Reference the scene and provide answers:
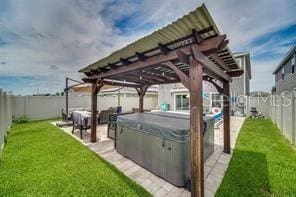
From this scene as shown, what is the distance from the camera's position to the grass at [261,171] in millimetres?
3082

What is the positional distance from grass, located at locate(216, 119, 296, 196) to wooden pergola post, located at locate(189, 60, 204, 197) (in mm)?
910

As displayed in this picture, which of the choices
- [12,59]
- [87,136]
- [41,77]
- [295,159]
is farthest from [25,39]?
[295,159]

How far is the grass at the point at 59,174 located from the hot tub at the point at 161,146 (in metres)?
0.68

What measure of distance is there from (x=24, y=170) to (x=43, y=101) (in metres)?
10.4

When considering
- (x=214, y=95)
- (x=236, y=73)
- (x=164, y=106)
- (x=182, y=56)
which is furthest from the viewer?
(x=164, y=106)

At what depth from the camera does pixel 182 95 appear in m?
16.5

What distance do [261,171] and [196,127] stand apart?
9.40ft

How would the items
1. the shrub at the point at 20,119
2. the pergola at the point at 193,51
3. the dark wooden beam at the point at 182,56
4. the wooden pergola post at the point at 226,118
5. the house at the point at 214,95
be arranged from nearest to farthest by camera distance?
1. the pergola at the point at 193,51
2. the dark wooden beam at the point at 182,56
3. the wooden pergola post at the point at 226,118
4. the shrub at the point at 20,119
5. the house at the point at 214,95

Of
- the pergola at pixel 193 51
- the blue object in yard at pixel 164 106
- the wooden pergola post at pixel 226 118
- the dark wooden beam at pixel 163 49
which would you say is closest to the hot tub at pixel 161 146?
the wooden pergola post at pixel 226 118

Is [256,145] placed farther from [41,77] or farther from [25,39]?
[41,77]

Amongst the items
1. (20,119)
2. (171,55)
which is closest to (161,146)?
(171,55)

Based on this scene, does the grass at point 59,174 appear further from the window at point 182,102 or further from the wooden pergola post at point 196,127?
the window at point 182,102

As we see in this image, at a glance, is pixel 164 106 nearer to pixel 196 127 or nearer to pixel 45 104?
pixel 45 104

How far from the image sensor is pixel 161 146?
3580 mm
